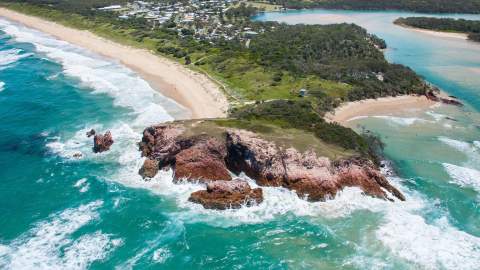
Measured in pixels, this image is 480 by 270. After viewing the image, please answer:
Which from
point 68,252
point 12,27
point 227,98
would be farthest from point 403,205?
point 12,27

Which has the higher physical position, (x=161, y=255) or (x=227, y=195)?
(x=227, y=195)

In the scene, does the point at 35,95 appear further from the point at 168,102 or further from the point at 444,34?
the point at 444,34

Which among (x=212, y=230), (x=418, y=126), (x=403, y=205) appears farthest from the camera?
(x=418, y=126)

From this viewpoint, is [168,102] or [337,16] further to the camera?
[337,16]

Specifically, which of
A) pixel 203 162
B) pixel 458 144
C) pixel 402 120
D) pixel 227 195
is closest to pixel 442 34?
pixel 402 120

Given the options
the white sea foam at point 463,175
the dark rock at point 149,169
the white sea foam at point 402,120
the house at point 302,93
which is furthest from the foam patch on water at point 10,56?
the white sea foam at point 463,175

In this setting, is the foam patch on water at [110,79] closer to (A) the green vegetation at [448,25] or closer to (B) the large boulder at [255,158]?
(B) the large boulder at [255,158]

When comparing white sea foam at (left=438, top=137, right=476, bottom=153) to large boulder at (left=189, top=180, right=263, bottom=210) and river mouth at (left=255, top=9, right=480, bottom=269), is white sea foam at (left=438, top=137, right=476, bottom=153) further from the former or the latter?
large boulder at (left=189, top=180, right=263, bottom=210)

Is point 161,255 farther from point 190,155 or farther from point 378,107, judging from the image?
point 378,107
